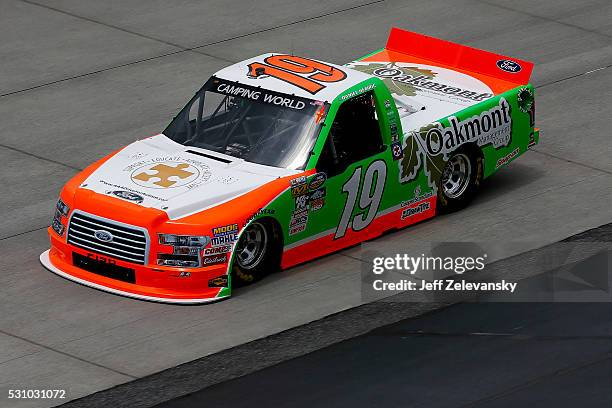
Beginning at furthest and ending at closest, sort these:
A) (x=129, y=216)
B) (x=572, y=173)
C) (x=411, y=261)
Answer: (x=572, y=173) < (x=411, y=261) < (x=129, y=216)

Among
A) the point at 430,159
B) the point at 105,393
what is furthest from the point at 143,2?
the point at 105,393

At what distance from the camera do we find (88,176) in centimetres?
1273

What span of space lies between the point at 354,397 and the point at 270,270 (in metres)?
2.42

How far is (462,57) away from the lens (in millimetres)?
15406

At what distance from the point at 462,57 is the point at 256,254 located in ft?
12.9

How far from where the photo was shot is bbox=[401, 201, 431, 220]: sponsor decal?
13798 mm

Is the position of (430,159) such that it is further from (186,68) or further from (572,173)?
(186,68)

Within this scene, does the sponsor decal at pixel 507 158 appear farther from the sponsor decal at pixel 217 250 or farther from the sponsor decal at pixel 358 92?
the sponsor decal at pixel 217 250

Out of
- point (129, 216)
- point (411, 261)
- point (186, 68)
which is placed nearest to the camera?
point (129, 216)

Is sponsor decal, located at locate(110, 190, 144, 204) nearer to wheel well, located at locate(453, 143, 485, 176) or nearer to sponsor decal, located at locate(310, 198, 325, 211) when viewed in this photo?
sponsor decal, located at locate(310, 198, 325, 211)

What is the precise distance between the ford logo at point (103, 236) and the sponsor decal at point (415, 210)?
9.60 feet

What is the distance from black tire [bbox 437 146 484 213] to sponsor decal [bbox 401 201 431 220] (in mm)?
191

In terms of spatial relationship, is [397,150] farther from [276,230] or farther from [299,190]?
[276,230]

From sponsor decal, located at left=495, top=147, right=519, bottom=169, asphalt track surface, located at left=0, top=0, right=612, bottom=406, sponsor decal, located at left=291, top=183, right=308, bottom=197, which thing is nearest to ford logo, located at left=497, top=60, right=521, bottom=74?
sponsor decal, located at left=495, top=147, right=519, bottom=169
